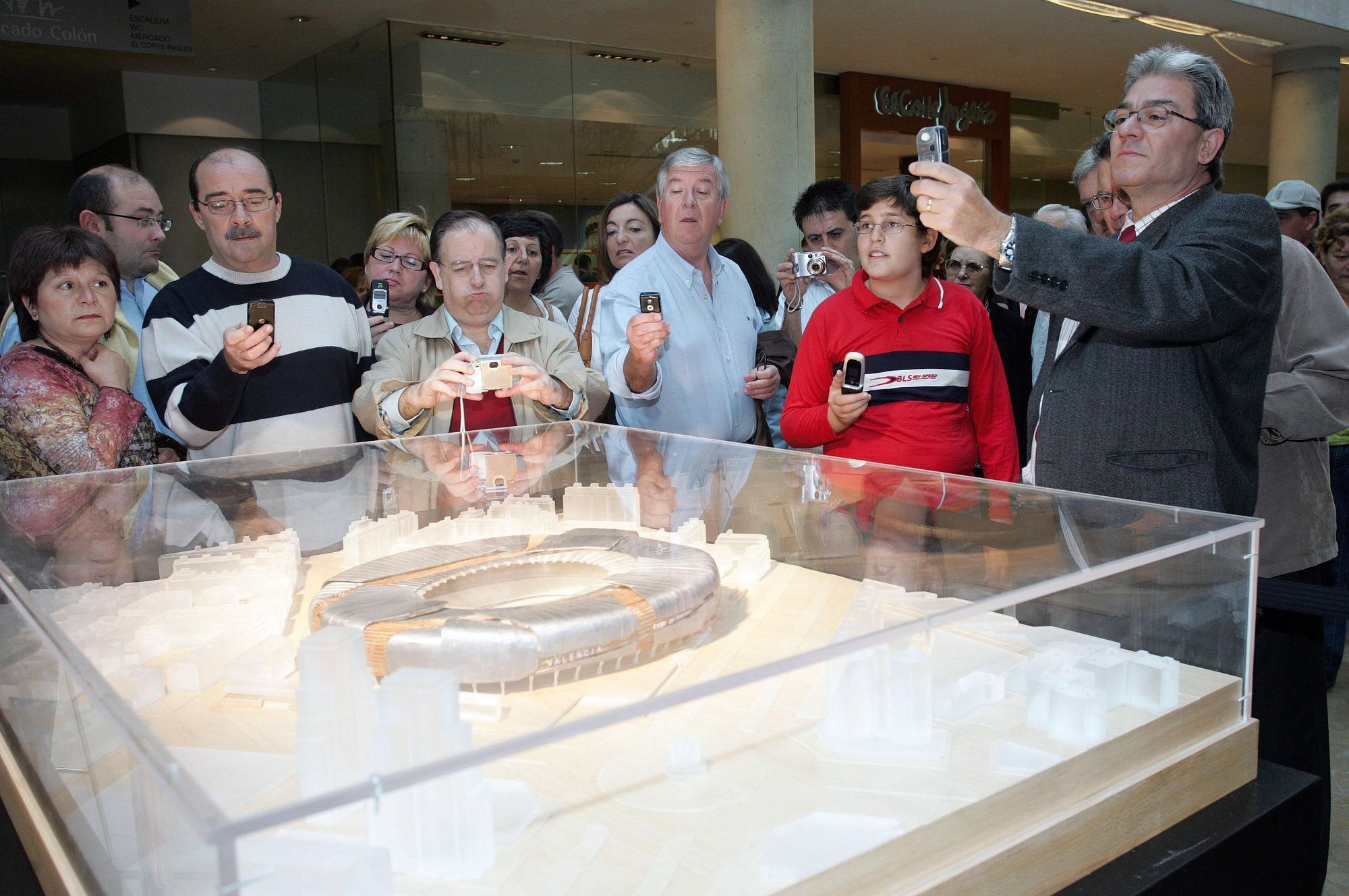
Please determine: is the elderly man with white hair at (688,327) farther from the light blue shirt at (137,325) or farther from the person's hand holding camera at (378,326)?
the light blue shirt at (137,325)

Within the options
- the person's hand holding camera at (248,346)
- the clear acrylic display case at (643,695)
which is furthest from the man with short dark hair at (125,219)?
the clear acrylic display case at (643,695)

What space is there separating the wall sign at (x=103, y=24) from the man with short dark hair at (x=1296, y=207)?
262 inches

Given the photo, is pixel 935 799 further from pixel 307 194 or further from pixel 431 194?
pixel 307 194

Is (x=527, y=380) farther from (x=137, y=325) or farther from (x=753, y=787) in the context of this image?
(x=753, y=787)

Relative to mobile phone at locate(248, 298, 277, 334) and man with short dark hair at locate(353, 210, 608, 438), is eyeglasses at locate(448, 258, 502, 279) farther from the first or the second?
mobile phone at locate(248, 298, 277, 334)

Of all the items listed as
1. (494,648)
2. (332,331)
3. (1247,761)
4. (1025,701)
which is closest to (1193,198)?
(1247,761)

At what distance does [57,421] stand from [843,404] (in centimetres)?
187

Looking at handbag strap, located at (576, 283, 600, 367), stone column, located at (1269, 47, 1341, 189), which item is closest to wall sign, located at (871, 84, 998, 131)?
stone column, located at (1269, 47, 1341, 189)

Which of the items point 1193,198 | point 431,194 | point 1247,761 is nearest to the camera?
point 1247,761

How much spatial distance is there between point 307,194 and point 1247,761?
9017 millimetres

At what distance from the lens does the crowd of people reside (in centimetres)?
192

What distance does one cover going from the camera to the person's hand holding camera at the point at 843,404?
2.50 meters

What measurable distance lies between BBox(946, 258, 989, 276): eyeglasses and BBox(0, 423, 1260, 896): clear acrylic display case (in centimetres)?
257

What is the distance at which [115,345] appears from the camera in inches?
122
